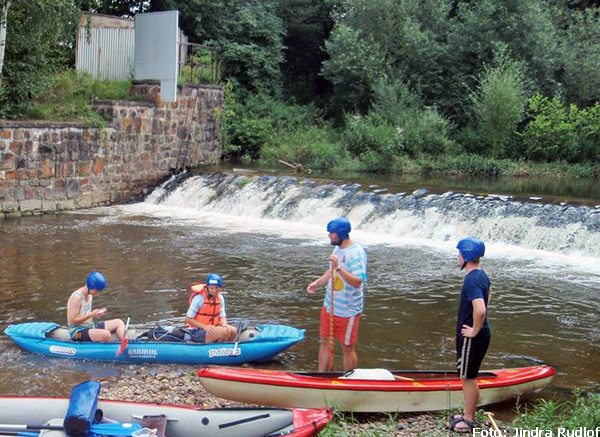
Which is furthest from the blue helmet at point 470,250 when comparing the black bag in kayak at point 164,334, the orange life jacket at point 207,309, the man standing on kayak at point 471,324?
the black bag in kayak at point 164,334

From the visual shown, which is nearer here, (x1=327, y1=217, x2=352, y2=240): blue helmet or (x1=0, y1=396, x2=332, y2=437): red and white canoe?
(x1=0, y1=396, x2=332, y2=437): red and white canoe

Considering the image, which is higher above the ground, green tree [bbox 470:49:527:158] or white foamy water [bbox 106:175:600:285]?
green tree [bbox 470:49:527:158]

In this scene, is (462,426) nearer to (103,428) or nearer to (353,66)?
(103,428)

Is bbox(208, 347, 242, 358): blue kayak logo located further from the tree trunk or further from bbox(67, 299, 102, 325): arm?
the tree trunk

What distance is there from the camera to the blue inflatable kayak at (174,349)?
8.12 meters

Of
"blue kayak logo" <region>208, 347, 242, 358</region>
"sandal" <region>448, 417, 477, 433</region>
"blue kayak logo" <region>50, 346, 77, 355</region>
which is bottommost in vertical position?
"blue kayak logo" <region>50, 346, 77, 355</region>

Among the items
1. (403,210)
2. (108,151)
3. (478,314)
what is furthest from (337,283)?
(108,151)

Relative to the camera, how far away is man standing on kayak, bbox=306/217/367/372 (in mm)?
7004

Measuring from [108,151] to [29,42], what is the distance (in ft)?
10.7

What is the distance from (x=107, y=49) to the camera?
22.3 meters

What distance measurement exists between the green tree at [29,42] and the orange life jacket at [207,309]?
10.5m

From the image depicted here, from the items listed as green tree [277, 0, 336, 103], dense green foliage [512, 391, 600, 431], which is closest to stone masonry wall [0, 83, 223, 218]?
green tree [277, 0, 336, 103]

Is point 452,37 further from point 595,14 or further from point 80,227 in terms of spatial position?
point 80,227

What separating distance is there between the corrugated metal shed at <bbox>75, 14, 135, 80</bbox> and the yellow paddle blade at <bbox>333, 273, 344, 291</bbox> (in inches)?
653
